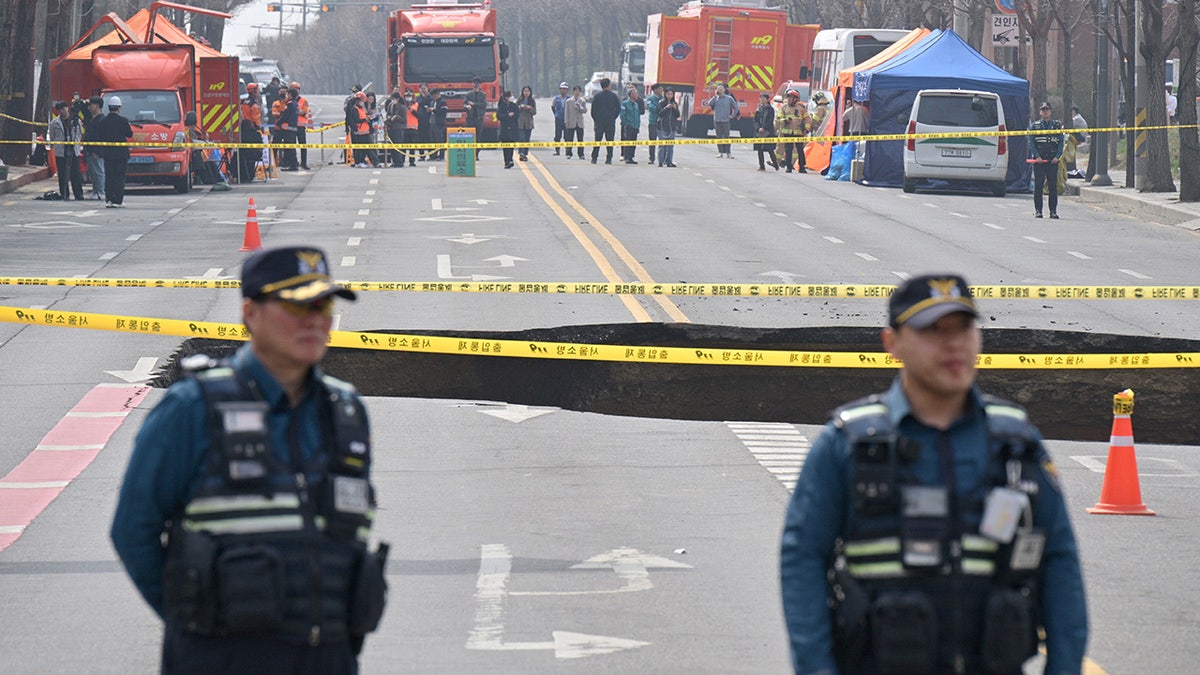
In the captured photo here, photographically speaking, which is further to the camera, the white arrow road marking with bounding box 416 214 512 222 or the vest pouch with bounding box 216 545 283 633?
the white arrow road marking with bounding box 416 214 512 222

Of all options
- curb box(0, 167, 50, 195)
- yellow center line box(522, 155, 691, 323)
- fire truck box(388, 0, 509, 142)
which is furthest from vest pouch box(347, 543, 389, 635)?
fire truck box(388, 0, 509, 142)

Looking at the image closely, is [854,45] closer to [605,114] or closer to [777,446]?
[605,114]

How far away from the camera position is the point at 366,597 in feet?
14.3

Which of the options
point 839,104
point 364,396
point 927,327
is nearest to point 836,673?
point 927,327

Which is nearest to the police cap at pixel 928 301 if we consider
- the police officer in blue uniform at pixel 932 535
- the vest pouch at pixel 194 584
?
the police officer in blue uniform at pixel 932 535

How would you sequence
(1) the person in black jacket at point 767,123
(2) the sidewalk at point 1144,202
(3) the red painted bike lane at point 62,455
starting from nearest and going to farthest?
(3) the red painted bike lane at point 62,455 < (2) the sidewalk at point 1144,202 < (1) the person in black jacket at point 767,123

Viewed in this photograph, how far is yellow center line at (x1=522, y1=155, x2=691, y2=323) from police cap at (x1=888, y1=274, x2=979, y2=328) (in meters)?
13.1

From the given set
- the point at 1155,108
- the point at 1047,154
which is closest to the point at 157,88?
the point at 1047,154

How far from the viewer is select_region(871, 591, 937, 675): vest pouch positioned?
4.13 meters

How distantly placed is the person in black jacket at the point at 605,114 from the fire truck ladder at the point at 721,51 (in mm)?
13401

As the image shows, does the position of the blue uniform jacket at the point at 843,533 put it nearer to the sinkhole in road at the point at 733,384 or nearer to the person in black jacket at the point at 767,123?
the sinkhole in road at the point at 733,384

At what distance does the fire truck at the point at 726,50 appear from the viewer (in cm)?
5847

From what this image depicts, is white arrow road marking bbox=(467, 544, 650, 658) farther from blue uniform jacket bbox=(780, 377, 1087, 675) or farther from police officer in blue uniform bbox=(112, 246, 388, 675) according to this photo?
blue uniform jacket bbox=(780, 377, 1087, 675)

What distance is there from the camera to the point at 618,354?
13.2 metres
